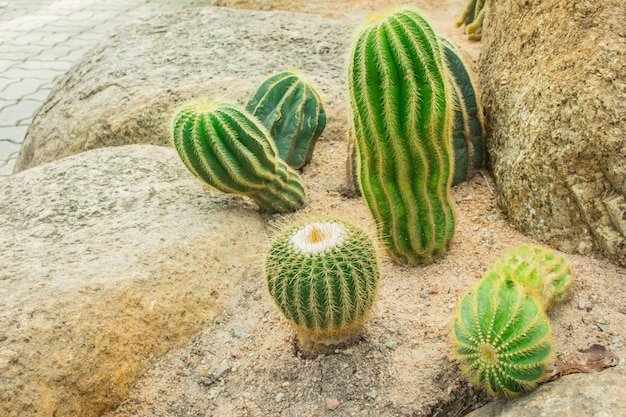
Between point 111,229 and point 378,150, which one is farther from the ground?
point 378,150

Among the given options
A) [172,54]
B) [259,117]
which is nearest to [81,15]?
[172,54]

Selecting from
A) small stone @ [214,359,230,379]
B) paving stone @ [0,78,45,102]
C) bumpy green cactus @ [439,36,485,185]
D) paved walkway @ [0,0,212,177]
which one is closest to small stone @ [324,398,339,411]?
small stone @ [214,359,230,379]

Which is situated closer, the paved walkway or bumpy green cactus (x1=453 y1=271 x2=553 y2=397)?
bumpy green cactus (x1=453 y1=271 x2=553 y2=397)

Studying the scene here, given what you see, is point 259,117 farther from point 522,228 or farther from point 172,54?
point 172,54

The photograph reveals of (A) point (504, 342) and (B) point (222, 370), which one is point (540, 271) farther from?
(B) point (222, 370)

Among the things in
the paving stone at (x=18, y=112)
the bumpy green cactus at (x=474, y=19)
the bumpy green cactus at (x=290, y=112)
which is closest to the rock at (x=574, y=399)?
the bumpy green cactus at (x=290, y=112)

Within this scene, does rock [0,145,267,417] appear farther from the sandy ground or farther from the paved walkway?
the paved walkway

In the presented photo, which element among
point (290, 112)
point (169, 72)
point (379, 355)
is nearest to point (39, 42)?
point (169, 72)
